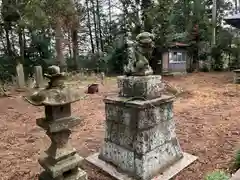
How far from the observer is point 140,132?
2.81 meters

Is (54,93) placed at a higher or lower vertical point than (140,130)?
higher

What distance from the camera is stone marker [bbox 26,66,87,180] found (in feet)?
7.15

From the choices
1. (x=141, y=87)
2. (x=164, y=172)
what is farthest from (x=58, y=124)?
(x=164, y=172)

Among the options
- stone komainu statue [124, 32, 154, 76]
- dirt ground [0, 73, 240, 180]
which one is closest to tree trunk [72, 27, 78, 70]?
dirt ground [0, 73, 240, 180]

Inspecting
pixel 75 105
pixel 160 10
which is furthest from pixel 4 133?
pixel 160 10

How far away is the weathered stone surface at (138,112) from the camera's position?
278cm

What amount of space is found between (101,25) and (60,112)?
673 inches

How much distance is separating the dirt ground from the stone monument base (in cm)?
7

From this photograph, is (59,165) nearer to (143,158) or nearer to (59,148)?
(59,148)

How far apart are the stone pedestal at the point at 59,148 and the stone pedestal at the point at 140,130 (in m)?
0.66

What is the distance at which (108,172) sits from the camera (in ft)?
→ 10.0

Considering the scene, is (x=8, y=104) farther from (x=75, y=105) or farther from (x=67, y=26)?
(x=67, y=26)

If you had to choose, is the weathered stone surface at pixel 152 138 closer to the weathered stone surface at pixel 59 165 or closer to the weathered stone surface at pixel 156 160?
the weathered stone surface at pixel 156 160

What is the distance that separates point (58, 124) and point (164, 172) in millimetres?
1494
